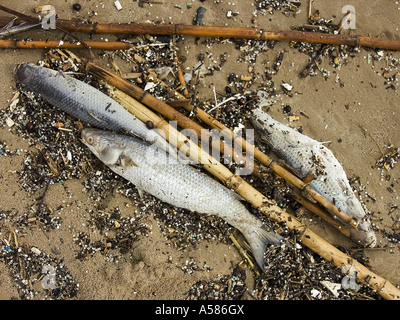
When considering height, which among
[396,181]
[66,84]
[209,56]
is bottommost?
[396,181]

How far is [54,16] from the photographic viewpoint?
4.64m

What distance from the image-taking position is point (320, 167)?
4344 millimetres

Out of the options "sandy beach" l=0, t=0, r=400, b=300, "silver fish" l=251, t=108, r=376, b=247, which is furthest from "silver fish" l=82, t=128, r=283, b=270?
"silver fish" l=251, t=108, r=376, b=247

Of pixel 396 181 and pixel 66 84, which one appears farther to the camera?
pixel 396 181

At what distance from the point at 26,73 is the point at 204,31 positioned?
7.59 feet

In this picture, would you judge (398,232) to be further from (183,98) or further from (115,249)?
(115,249)

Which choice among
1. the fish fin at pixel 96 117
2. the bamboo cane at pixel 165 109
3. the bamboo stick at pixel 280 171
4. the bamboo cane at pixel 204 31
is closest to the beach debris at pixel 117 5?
the bamboo cane at pixel 204 31

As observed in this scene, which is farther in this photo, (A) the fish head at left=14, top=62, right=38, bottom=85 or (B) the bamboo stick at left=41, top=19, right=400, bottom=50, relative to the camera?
(B) the bamboo stick at left=41, top=19, right=400, bottom=50

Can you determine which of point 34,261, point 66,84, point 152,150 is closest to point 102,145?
point 152,150

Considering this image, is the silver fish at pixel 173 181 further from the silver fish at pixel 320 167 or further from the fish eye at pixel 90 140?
the silver fish at pixel 320 167

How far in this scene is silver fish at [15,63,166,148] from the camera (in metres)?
4.34

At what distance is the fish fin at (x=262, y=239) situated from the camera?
14.3ft

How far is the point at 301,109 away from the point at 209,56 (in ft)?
4.71

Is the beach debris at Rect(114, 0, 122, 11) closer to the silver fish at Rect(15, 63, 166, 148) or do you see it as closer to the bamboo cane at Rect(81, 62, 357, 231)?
the bamboo cane at Rect(81, 62, 357, 231)
